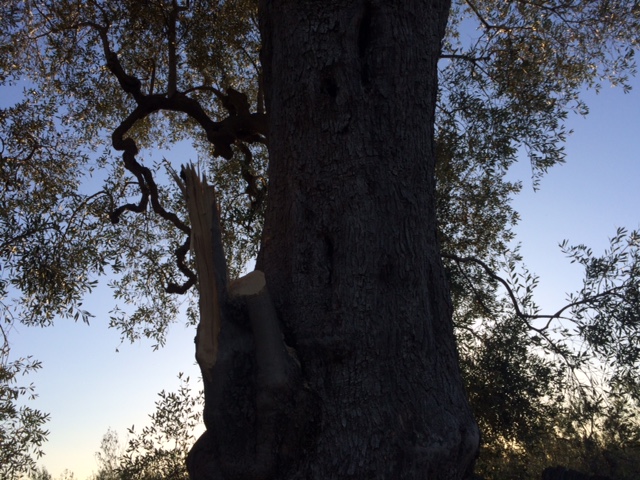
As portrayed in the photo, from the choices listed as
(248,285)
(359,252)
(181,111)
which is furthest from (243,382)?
(181,111)

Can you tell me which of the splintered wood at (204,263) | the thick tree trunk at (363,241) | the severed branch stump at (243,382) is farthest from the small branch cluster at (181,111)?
the severed branch stump at (243,382)

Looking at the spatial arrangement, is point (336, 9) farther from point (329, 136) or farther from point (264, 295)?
point (264, 295)

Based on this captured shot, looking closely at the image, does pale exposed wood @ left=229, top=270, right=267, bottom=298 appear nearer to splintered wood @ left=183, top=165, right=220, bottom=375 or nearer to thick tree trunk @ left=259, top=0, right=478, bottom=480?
splintered wood @ left=183, top=165, right=220, bottom=375

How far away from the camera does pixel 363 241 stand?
4.71m

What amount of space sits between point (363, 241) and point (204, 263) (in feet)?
3.57

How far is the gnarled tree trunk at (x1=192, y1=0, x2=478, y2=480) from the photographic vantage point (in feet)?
14.6

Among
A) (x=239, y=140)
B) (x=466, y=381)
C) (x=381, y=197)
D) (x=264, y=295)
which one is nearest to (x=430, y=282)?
(x=381, y=197)

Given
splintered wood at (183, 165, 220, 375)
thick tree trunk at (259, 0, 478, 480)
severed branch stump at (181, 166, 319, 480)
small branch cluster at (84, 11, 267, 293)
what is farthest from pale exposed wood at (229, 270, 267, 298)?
small branch cluster at (84, 11, 267, 293)

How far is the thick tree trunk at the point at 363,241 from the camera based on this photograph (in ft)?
14.6

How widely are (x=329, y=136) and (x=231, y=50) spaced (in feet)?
21.5

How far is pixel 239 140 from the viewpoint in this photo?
10.0 metres

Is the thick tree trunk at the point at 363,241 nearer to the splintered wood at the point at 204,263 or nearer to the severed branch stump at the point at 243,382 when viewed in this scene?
the severed branch stump at the point at 243,382

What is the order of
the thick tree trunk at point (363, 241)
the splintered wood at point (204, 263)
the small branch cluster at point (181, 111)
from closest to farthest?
the thick tree trunk at point (363, 241), the splintered wood at point (204, 263), the small branch cluster at point (181, 111)

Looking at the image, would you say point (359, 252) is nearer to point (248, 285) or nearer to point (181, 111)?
point (248, 285)
